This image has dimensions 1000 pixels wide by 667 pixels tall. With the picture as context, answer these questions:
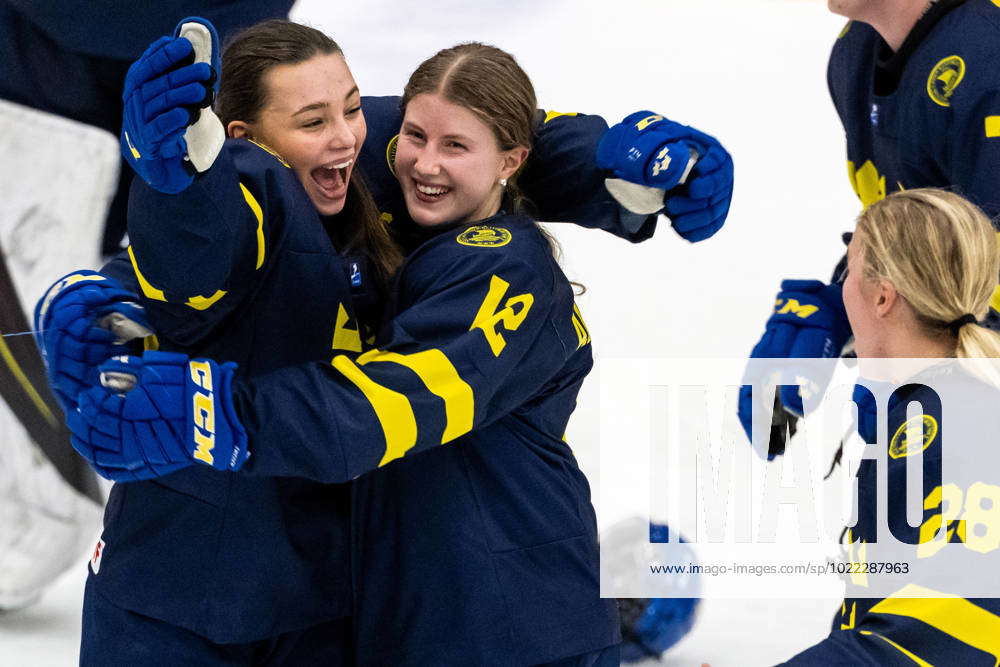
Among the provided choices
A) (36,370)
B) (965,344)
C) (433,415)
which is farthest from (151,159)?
(36,370)

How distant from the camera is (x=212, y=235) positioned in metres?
1.28

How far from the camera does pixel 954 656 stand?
51.8 inches

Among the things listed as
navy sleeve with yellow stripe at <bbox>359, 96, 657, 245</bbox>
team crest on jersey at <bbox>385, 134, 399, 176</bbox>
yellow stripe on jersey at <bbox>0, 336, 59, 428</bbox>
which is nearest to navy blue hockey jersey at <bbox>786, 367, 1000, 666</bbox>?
navy sleeve with yellow stripe at <bbox>359, 96, 657, 245</bbox>

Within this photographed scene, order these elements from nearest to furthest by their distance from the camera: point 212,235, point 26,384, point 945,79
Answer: point 212,235 < point 945,79 < point 26,384

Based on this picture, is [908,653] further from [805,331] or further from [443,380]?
[805,331]

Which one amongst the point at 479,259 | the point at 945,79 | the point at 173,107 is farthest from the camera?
the point at 945,79

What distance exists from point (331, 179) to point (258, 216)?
0.25 metres

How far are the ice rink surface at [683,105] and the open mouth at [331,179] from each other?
61.2 inches

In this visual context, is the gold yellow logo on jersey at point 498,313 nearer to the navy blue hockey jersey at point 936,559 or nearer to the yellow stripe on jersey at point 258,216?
the yellow stripe on jersey at point 258,216

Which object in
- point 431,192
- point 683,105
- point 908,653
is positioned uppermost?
point 683,105

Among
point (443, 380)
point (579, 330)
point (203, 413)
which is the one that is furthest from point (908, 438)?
point (203, 413)

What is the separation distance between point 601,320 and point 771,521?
2.67 ft

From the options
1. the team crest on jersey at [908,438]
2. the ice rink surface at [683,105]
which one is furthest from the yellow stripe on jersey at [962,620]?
the ice rink surface at [683,105]

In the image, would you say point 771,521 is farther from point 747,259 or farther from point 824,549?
point 747,259
